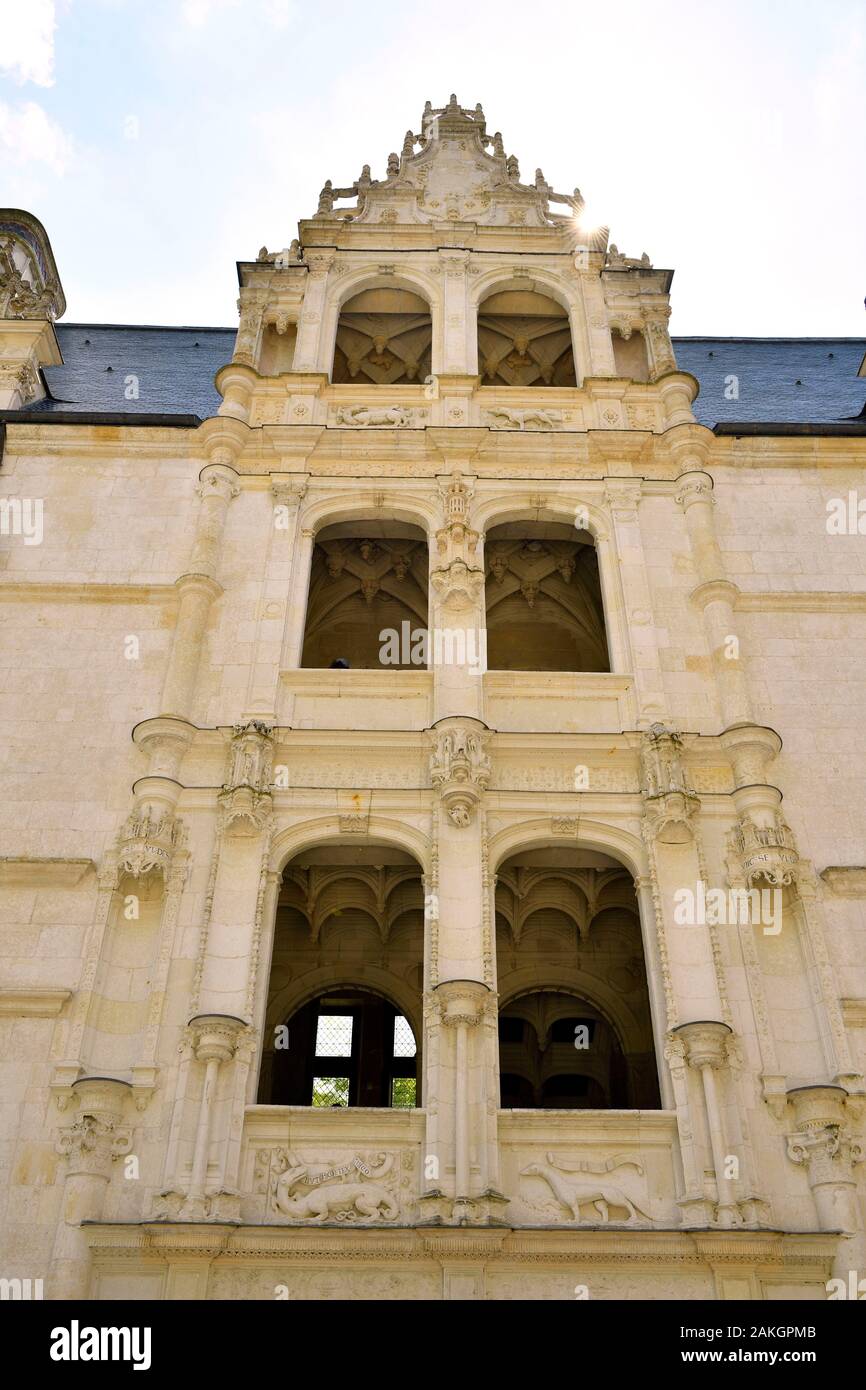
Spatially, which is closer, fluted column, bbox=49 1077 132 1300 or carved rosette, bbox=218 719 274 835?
fluted column, bbox=49 1077 132 1300

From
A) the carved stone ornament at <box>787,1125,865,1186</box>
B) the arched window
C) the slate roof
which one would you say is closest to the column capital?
the carved stone ornament at <box>787,1125,865,1186</box>

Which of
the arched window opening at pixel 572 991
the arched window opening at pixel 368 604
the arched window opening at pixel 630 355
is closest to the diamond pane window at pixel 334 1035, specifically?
the arched window opening at pixel 572 991

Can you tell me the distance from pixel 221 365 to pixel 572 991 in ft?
48.2

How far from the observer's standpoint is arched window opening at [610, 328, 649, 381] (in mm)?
19578

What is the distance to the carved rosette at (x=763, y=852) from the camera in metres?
12.6

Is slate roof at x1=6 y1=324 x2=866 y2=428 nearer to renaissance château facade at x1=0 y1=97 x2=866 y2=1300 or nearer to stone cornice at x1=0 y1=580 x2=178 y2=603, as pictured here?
renaissance château facade at x1=0 y1=97 x2=866 y2=1300

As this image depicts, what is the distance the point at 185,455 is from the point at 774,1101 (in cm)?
1226

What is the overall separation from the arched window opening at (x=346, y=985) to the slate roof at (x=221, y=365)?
839 centimetres

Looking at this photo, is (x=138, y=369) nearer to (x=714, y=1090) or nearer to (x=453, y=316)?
(x=453, y=316)

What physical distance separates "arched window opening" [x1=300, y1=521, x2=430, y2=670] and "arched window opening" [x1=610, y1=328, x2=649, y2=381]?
185 inches

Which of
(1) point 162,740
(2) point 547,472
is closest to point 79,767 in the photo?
(1) point 162,740

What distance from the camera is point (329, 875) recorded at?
1661 cm

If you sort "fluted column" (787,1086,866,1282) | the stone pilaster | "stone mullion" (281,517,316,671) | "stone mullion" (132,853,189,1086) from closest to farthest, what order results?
"fluted column" (787,1086,866,1282), "stone mullion" (132,853,189,1086), the stone pilaster, "stone mullion" (281,517,316,671)
